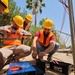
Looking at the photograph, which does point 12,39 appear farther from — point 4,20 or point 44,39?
point 4,20

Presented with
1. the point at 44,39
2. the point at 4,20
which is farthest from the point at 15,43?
the point at 4,20

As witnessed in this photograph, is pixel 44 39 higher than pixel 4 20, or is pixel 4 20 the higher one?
pixel 4 20

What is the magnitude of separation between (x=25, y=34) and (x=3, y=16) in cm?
993

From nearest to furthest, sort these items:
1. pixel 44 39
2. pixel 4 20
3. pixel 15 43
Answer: pixel 15 43 → pixel 44 39 → pixel 4 20

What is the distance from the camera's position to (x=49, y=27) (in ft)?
18.0

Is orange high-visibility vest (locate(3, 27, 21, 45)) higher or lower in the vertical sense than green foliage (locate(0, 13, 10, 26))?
lower

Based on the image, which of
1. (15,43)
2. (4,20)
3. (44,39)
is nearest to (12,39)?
(15,43)

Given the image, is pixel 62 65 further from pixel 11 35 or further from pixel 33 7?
pixel 33 7

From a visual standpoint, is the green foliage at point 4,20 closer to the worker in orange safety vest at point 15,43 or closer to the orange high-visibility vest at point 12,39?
the worker in orange safety vest at point 15,43

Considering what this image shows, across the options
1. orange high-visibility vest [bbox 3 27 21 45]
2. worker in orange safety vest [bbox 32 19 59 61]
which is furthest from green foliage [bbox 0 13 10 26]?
orange high-visibility vest [bbox 3 27 21 45]

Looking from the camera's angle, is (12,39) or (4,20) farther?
(4,20)

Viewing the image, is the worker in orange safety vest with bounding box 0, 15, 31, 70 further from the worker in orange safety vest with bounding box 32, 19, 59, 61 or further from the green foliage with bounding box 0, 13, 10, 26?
the green foliage with bounding box 0, 13, 10, 26

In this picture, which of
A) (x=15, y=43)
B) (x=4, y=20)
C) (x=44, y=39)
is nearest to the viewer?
(x=15, y=43)

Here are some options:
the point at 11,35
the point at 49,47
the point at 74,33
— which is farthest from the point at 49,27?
the point at 74,33
